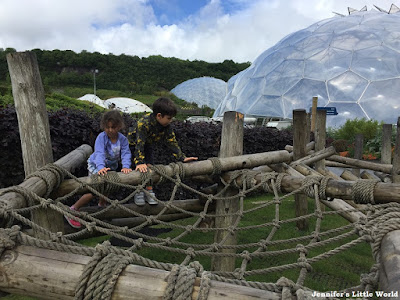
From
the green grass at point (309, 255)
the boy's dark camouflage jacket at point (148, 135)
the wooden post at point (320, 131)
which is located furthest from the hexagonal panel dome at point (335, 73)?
the boy's dark camouflage jacket at point (148, 135)

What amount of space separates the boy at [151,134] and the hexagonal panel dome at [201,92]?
50885 mm

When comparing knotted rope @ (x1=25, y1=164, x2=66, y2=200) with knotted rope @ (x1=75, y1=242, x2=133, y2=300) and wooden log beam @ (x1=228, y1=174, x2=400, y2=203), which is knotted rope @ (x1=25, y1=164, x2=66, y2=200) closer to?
knotted rope @ (x1=75, y1=242, x2=133, y2=300)

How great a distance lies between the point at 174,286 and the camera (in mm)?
1224

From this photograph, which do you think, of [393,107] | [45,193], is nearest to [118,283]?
[45,193]

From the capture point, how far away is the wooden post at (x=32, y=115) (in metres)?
2.83

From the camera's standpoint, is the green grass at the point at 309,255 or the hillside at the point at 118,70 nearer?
the green grass at the point at 309,255

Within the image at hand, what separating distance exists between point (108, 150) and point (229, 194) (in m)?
1.42

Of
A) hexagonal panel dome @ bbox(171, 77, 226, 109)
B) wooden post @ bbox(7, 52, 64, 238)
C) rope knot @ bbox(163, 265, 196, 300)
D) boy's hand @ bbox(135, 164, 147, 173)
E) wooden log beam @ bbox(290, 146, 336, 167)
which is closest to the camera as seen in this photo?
rope knot @ bbox(163, 265, 196, 300)

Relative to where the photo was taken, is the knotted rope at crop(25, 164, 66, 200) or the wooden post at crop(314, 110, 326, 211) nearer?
the knotted rope at crop(25, 164, 66, 200)

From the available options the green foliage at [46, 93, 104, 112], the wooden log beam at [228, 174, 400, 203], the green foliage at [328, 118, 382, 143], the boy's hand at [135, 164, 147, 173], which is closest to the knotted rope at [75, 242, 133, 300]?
the wooden log beam at [228, 174, 400, 203]

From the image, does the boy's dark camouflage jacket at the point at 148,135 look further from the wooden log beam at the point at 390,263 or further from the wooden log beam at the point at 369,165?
the wooden log beam at the point at 369,165

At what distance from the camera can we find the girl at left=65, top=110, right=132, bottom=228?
11.8 ft

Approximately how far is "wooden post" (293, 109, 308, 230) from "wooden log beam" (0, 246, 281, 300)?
3.88 m

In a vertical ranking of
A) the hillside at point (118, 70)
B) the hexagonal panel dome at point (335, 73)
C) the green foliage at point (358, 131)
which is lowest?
the green foliage at point (358, 131)
